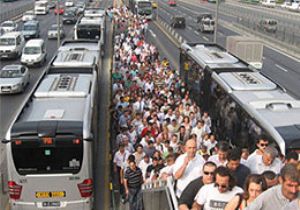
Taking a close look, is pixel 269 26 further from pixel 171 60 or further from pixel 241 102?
pixel 241 102

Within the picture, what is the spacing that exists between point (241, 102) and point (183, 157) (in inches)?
247

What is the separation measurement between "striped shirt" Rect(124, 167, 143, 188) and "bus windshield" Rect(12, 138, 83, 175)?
1.17 metres

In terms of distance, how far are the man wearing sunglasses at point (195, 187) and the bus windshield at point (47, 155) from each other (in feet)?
15.2

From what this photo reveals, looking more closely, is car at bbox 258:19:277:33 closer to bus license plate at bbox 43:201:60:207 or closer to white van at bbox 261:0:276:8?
bus license plate at bbox 43:201:60:207

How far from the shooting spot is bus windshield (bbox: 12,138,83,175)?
1111cm

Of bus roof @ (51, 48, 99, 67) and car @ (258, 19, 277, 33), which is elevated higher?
bus roof @ (51, 48, 99, 67)

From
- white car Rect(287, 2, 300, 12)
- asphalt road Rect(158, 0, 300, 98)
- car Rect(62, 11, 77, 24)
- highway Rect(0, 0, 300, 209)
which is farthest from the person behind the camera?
white car Rect(287, 2, 300, 12)

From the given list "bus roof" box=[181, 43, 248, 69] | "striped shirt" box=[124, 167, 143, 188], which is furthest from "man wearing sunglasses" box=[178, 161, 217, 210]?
"bus roof" box=[181, 43, 248, 69]

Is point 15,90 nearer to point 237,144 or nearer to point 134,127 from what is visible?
point 134,127

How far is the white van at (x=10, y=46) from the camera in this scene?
1436 inches

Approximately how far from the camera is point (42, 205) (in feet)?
37.5

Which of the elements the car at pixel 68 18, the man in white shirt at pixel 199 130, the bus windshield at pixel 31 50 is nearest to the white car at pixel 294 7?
the car at pixel 68 18

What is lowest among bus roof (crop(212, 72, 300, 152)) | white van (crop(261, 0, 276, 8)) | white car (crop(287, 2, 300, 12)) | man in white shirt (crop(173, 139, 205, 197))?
white van (crop(261, 0, 276, 8))

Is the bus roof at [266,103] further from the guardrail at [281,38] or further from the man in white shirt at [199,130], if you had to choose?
the guardrail at [281,38]
